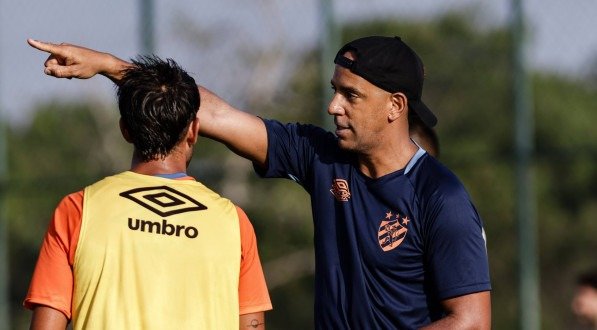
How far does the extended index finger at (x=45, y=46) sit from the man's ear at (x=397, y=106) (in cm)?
118

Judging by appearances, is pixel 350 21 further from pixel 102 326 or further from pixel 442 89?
pixel 102 326

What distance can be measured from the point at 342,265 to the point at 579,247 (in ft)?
20.1

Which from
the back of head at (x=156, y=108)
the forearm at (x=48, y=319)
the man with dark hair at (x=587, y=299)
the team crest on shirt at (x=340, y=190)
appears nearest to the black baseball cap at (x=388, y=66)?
the team crest on shirt at (x=340, y=190)

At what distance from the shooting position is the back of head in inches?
146

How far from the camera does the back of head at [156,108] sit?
3.70 meters

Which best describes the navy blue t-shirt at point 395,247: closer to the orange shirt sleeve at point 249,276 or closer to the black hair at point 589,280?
the orange shirt sleeve at point 249,276

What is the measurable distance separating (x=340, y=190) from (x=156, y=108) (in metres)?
0.98

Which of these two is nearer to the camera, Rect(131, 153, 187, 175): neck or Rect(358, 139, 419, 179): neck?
Rect(131, 153, 187, 175): neck

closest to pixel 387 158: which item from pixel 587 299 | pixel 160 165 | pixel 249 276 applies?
pixel 249 276

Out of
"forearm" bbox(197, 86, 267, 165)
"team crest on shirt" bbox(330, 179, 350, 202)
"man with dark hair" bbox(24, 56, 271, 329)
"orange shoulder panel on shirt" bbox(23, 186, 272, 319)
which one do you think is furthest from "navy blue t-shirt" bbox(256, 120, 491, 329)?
"orange shoulder panel on shirt" bbox(23, 186, 272, 319)

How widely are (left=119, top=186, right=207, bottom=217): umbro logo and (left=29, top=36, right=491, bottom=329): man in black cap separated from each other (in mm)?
776

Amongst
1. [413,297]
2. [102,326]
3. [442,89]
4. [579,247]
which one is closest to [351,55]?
[413,297]

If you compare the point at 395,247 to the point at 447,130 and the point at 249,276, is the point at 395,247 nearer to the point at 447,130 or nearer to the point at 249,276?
the point at 249,276

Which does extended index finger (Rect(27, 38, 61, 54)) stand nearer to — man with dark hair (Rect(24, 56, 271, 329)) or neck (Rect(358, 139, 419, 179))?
man with dark hair (Rect(24, 56, 271, 329))
